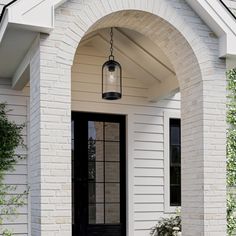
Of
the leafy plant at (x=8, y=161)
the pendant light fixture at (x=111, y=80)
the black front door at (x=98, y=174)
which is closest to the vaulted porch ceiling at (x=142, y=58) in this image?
the pendant light fixture at (x=111, y=80)

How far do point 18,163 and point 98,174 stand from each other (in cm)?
133

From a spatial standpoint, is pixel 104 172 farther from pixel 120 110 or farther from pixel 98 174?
pixel 120 110

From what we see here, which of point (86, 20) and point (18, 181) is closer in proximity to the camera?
point (86, 20)

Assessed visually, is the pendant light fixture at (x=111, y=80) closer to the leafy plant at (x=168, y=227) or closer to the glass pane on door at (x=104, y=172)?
the glass pane on door at (x=104, y=172)

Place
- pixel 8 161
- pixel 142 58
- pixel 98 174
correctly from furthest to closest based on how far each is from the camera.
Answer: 1. pixel 98 174
2. pixel 142 58
3. pixel 8 161

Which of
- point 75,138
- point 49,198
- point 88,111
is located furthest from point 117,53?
point 49,198

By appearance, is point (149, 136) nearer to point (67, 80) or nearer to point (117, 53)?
point (117, 53)

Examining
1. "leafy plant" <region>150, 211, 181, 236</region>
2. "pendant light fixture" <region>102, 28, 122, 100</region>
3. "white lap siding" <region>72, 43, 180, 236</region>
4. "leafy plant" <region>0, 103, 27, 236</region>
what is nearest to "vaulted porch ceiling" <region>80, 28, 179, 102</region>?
"white lap siding" <region>72, 43, 180, 236</region>

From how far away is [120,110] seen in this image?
22.1ft

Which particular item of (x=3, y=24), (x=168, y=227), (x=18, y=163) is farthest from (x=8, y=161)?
(x=168, y=227)

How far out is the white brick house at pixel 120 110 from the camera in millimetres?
4230

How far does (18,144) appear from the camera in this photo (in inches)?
233

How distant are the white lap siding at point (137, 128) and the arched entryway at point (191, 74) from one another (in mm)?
1614

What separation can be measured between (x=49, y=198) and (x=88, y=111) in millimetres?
2567
